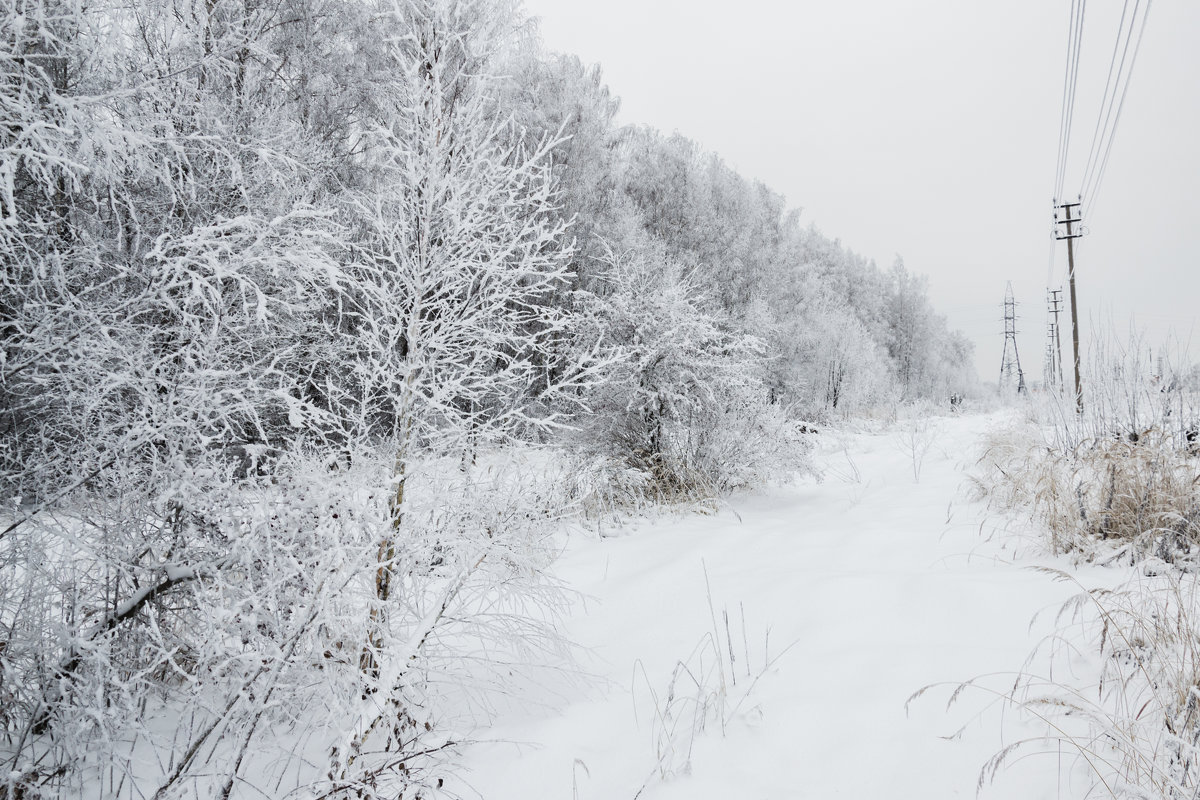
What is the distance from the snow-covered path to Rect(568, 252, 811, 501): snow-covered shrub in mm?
1703

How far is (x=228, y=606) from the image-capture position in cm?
196

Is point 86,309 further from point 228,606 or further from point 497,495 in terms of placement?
point 497,495

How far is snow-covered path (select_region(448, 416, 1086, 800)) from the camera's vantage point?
64.9 inches

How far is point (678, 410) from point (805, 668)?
3962mm

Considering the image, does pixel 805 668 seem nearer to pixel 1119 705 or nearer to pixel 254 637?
pixel 1119 705

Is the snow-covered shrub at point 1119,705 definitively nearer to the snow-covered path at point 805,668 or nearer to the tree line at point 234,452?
the snow-covered path at point 805,668

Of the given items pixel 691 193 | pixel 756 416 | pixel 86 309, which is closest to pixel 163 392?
pixel 86 309

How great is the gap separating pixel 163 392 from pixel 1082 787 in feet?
12.3

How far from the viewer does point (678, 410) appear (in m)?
6.04

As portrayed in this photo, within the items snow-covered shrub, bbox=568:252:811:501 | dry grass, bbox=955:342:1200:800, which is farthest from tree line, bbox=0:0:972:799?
snow-covered shrub, bbox=568:252:811:501

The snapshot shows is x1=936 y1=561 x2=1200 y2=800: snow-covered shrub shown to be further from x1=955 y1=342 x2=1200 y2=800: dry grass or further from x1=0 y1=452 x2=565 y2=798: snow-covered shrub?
x1=0 y1=452 x2=565 y2=798: snow-covered shrub

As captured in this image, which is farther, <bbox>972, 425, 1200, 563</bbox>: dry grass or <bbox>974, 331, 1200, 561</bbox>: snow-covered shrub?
<bbox>974, 331, 1200, 561</bbox>: snow-covered shrub

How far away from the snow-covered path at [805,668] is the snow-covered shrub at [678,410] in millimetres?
1703

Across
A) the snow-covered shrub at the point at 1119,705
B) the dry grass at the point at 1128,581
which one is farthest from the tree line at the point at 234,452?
the dry grass at the point at 1128,581
